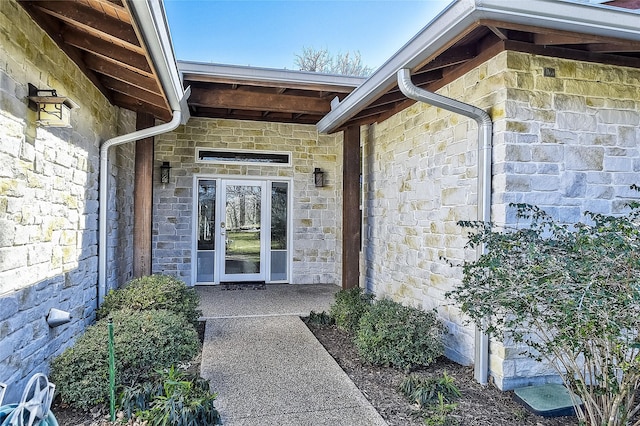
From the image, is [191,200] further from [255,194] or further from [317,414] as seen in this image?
[317,414]

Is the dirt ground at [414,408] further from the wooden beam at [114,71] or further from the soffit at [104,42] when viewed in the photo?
the wooden beam at [114,71]

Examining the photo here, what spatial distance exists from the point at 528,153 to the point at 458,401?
6.44 ft

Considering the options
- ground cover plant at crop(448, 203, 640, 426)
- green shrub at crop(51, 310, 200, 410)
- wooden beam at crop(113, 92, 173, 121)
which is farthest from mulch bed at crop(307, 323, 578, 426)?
wooden beam at crop(113, 92, 173, 121)

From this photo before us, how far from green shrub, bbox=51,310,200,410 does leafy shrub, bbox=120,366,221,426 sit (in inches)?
6.5

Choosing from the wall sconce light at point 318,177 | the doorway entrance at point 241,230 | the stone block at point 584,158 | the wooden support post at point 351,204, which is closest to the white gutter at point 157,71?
the wooden support post at point 351,204

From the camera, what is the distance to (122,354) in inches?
115

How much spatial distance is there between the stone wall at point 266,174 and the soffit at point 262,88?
64.4 inches

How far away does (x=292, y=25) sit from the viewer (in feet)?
49.8

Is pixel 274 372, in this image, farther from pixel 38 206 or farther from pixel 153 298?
pixel 38 206

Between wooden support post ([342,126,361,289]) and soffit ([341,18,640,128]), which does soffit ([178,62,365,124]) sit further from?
soffit ([341,18,640,128])

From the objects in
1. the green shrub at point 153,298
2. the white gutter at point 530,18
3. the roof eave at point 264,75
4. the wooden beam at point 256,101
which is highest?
the roof eave at point 264,75

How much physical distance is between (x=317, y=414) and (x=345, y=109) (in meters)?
3.35

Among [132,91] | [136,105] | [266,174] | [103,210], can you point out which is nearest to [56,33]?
[132,91]

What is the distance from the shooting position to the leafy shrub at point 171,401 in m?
2.33
